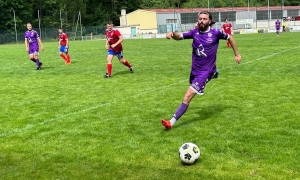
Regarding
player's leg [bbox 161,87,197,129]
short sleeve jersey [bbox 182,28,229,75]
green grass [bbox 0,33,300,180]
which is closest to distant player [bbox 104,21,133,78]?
green grass [bbox 0,33,300,180]

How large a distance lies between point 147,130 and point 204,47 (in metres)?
1.95

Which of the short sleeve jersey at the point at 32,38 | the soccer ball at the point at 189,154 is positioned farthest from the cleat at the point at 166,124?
the short sleeve jersey at the point at 32,38

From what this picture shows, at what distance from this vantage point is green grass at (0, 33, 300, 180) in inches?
186

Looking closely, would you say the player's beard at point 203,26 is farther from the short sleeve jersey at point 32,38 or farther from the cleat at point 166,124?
the short sleeve jersey at point 32,38

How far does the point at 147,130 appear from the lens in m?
6.54

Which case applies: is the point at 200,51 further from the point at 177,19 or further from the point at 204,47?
the point at 177,19

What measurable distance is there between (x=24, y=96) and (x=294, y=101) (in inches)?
293

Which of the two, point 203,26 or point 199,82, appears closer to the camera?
point 203,26

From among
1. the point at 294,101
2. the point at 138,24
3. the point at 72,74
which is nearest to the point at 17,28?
the point at 138,24

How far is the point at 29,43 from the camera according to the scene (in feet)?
56.2

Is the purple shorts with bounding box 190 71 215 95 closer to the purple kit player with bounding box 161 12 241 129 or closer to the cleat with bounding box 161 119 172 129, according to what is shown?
the purple kit player with bounding box 161 12 241 129

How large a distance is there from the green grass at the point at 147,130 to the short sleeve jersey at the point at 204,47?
108 centimetres

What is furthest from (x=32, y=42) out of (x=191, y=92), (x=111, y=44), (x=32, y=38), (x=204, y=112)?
(x=191, y=92)

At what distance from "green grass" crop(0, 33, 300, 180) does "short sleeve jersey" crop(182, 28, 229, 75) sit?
1.08 metres
